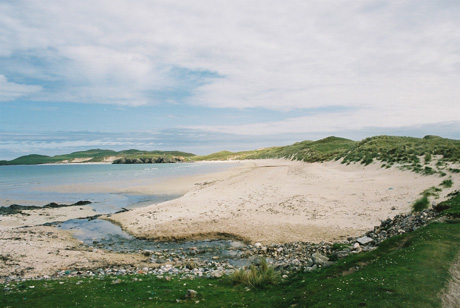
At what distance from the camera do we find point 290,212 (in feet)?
65.6

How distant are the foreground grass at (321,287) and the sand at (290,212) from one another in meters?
6.06

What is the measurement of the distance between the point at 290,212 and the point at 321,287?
12.9 metres

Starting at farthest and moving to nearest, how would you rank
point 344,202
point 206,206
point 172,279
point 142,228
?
point 206,206 → point 344,202 → point 142,228 → point 172,279

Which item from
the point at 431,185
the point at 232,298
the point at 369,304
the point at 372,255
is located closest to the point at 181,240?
the point at 232,298

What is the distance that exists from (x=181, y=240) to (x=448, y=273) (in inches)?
532

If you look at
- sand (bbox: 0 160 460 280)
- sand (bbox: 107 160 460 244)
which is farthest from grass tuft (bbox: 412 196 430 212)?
sand (bbox: 0 160 460 280)

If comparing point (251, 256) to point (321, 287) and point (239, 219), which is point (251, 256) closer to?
point (239, 219)

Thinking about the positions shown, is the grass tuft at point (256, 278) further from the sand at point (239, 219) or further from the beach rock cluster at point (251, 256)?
the sand at point (239, 219)

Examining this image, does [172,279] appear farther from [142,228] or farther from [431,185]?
[431,185]

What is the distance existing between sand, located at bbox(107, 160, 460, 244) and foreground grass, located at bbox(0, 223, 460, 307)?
6.06 meters

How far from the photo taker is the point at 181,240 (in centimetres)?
1680

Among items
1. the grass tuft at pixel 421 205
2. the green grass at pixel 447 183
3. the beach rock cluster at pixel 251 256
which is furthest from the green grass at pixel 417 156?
the beach rock cluster at pixel 251 256

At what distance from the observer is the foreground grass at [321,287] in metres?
6.14

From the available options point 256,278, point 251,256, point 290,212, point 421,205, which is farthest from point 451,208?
point 256,278
